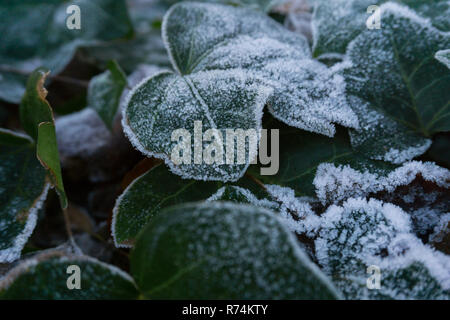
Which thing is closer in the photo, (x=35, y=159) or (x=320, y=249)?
(x=320, y=249)

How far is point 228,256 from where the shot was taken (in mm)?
451

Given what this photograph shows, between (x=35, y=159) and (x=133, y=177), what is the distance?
7.8 inches

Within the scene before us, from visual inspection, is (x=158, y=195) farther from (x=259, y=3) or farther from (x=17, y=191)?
(x=259, y=3)

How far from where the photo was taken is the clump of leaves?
0.46 metres

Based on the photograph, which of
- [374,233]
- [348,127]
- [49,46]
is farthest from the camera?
[49,46]

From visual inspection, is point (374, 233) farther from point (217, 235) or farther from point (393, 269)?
point (217, 235)

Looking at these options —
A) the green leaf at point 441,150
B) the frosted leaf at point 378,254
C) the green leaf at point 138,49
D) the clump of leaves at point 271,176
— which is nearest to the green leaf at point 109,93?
the clump of leaves at point 271,176

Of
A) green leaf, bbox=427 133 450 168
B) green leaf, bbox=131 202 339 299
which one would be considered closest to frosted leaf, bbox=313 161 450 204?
green leaf, bbox=427 133 450 168

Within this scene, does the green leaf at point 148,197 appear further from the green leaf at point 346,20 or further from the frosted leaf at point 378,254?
the green leaf at point 346,20

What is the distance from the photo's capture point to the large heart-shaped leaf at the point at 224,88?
59 cm

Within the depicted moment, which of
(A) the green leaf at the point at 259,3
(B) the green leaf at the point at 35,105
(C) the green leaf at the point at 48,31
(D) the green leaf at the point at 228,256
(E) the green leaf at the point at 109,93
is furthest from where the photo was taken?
(C) the green leaf at the point at 48,31

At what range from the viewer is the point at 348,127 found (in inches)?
26.3

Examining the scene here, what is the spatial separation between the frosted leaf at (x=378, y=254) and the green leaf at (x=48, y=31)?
0.78 metres
